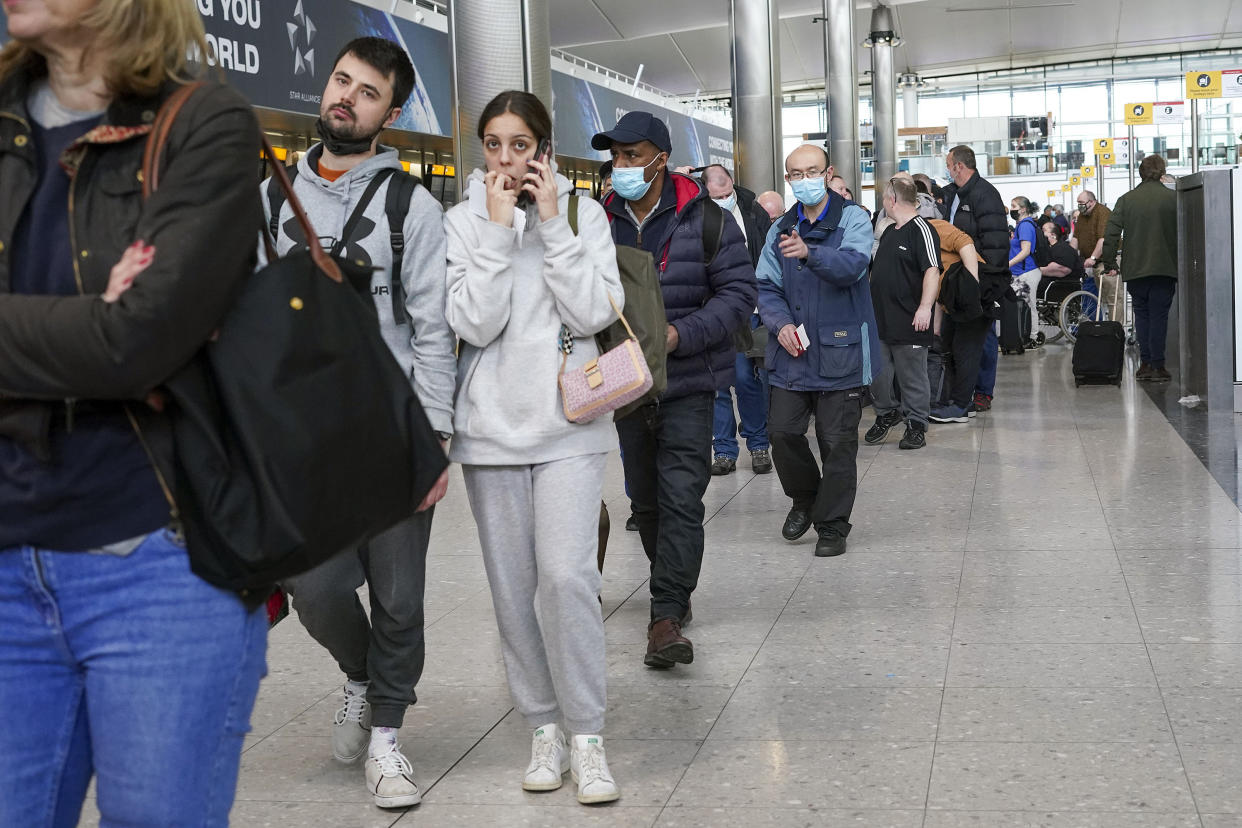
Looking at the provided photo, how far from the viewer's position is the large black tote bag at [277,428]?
157 cm

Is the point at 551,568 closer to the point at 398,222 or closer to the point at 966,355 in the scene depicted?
the point at 398,222

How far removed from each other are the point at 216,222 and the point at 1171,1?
3716 centimetres

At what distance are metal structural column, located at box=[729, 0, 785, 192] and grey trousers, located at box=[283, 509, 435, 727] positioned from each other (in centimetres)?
1306

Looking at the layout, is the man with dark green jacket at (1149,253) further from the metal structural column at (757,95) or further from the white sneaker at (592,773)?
the white sneaker at (592,773)

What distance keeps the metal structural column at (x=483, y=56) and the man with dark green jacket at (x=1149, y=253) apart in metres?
8.59

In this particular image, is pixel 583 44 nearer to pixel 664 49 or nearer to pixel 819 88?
pixel 664 49

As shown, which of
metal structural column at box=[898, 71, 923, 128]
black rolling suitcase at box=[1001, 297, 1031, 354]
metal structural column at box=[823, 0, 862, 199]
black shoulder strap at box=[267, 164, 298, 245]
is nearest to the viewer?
black shoulder strap at box=[267, 164, 298, 245]

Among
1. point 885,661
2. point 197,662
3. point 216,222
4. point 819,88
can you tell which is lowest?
point 885,661

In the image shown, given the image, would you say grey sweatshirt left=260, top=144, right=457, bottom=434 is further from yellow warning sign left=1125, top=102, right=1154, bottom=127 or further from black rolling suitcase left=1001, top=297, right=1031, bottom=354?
yellow warning sign left=1125, top=102, right=1154, bottom=127

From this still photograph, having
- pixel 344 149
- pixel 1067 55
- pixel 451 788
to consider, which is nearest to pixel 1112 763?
pixel 451 788

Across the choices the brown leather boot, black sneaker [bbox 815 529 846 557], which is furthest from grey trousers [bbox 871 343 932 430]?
the brown leather boot

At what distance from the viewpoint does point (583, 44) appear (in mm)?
36750

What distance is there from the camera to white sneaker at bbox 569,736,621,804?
10.8 ft

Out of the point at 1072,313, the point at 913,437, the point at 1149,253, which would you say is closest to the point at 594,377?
the point at 913,437
